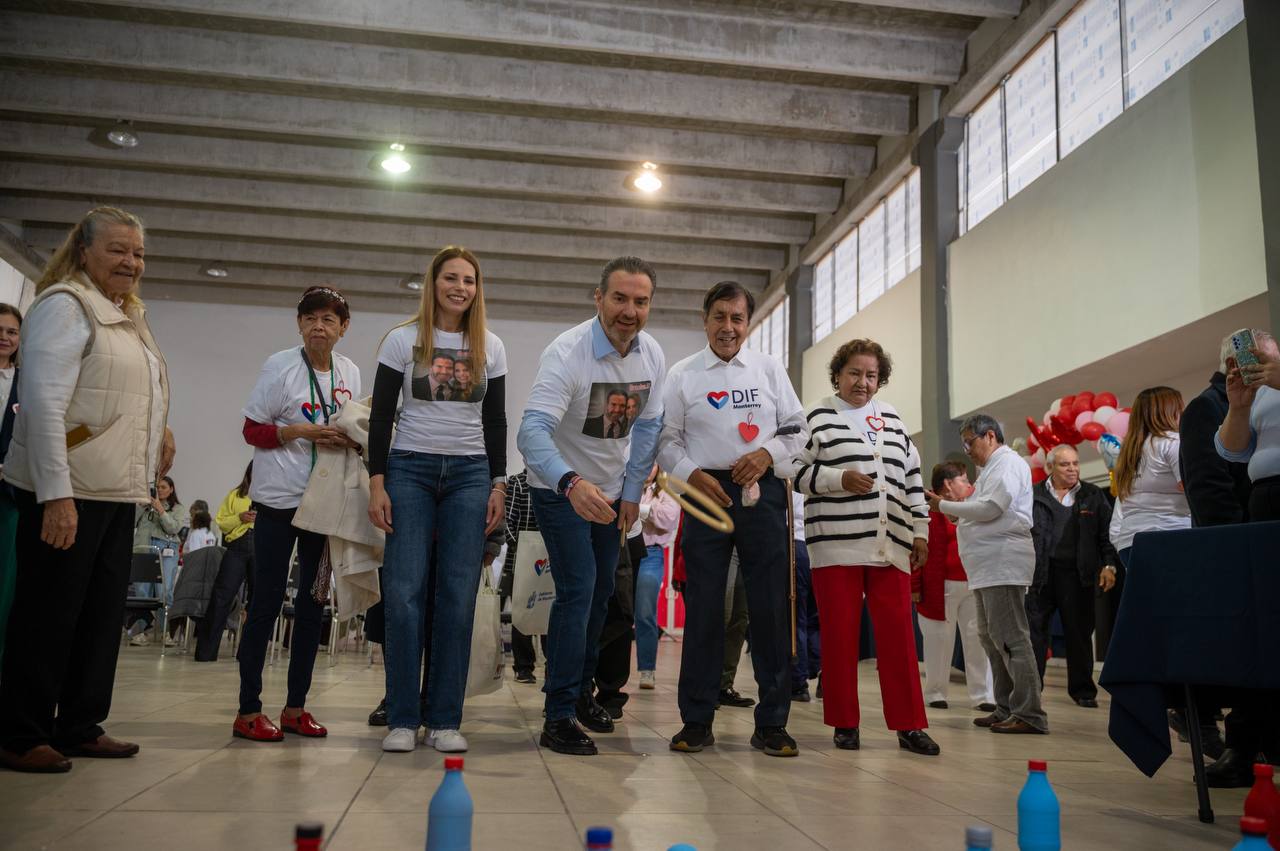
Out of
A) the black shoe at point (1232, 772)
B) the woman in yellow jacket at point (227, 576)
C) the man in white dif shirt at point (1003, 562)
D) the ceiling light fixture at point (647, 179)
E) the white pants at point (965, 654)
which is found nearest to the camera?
the black shoe at point (1232, 772)

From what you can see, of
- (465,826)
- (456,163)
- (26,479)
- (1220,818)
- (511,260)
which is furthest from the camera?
(511,260)

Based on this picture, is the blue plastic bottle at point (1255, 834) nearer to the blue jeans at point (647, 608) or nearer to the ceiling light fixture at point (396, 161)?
the blue jeans at point (647, 608)

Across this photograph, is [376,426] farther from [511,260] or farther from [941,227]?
[511,260]

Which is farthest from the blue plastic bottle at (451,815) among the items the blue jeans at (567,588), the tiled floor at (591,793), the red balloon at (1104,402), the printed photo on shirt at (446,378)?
the red balloon at (1104,402)

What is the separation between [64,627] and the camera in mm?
2627

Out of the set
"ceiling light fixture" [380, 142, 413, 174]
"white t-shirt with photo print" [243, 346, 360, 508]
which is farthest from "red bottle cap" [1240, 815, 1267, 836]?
"ceiling light fixture" [380, 142, 413, 174]

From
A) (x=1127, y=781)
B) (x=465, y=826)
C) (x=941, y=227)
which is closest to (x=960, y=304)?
(x=941, y=227)

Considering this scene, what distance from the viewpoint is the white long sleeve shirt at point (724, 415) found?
3420 millimetres

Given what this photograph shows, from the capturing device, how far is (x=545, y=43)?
852 cm

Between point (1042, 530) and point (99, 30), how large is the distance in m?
8.76

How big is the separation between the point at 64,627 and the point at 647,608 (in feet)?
12.3

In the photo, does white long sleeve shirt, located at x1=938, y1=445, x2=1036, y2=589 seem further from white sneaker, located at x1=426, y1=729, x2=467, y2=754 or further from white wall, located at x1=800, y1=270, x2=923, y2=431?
white wall, located at x1=800, y1=270, x2=923, y2=431

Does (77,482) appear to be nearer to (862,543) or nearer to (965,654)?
(862,543)

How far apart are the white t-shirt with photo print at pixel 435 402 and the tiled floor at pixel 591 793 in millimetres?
939
